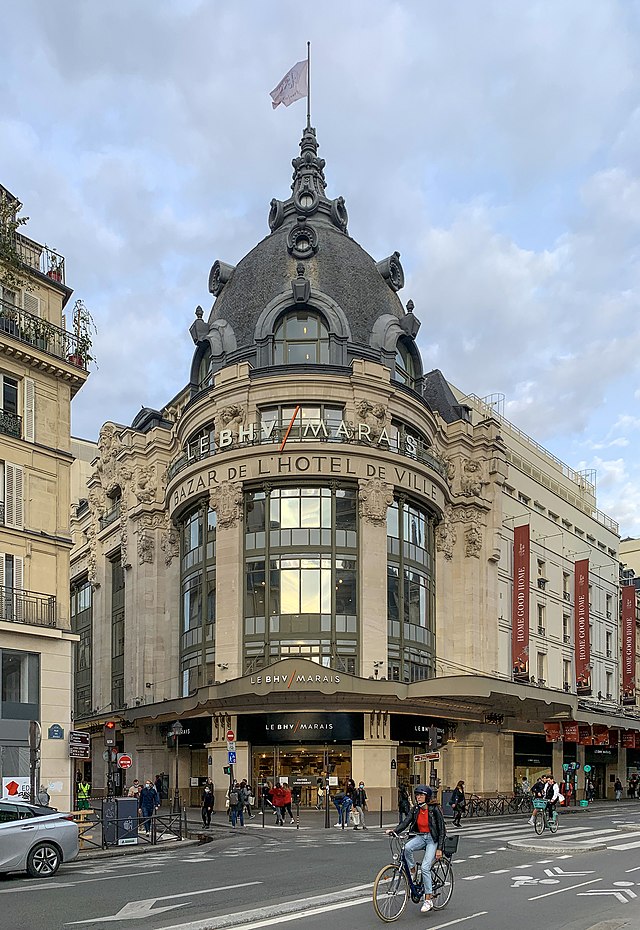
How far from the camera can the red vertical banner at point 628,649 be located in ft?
259

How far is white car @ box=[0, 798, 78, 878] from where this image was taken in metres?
20.3

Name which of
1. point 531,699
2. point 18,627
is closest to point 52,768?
point 18,627

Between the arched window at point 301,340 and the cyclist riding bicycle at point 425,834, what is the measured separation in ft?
137

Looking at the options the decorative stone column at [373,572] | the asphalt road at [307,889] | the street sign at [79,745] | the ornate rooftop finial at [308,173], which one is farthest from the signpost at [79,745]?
the ornate rooftop finial at [308,173]

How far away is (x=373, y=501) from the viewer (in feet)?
173

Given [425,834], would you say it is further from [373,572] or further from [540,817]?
[373,572]

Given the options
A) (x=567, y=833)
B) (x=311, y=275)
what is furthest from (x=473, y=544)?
(x=567, y=833)

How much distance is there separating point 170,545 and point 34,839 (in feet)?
134

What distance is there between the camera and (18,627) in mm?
32656

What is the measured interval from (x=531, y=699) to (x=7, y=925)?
41716mm

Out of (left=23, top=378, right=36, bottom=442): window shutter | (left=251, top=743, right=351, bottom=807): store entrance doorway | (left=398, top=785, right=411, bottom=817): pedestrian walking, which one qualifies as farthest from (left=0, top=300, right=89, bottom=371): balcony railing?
(left=251, top=743, right=351, bottom=807): store entrance doorway

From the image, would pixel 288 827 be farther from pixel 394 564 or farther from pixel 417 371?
pixel 417 371

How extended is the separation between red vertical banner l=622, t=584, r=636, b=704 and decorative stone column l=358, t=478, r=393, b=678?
112 ft

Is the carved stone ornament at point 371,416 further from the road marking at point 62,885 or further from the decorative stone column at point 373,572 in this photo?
the road marking at point 62,885
